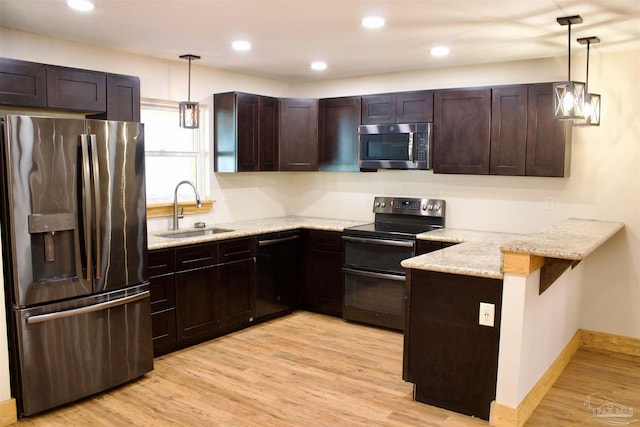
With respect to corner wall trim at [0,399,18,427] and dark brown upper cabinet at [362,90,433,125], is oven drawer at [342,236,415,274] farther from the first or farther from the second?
corner wall trim at [0,399,18,427]

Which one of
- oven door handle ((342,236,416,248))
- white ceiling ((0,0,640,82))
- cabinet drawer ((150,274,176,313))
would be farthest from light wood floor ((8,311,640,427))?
white ceiling ((0,0,640,82))

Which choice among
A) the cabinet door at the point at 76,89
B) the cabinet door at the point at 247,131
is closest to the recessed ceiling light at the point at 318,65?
the cabinet door at the point at 247,131

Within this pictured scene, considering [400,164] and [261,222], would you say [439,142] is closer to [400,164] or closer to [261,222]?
[400,164]

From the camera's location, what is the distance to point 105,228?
10.8 ft

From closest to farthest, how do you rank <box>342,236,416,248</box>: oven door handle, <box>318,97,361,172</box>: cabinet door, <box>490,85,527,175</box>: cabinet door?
<box>490,85,527,175</box>: cabinet door
<box>342,236,416,248</box>: oven door handle
<box>318,97,361,172</box>: cabinet door

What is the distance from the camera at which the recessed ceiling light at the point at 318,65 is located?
186 inches

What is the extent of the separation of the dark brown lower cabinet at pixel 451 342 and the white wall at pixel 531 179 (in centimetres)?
186

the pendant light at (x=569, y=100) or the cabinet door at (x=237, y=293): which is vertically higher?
the pendant light at (x=569, y=100)

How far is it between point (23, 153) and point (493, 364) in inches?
115

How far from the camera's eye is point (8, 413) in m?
2.96

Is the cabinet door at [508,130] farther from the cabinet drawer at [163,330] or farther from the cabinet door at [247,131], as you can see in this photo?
the cabinet drawer at [163,330]

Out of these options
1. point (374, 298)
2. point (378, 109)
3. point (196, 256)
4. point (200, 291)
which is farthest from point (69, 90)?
point (374, 298)

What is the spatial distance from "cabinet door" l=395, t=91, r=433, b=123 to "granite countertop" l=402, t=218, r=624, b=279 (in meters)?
1.29

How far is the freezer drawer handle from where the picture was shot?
9.86 ft
